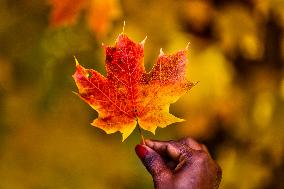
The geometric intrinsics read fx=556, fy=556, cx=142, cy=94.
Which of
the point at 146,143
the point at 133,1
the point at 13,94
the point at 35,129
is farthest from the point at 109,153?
the point at 146,143

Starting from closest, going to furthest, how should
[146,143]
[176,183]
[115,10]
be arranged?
[176,183] → [146,143] → [115,10]

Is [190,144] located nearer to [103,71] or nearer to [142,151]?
[142,151]

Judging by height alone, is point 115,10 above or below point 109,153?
above

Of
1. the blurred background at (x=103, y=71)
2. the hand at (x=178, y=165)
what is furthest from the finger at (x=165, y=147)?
the blurred background at (x=103, y=71)

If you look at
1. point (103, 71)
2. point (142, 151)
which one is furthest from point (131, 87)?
point (103, 71)

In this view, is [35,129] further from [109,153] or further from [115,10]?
[115,10]
